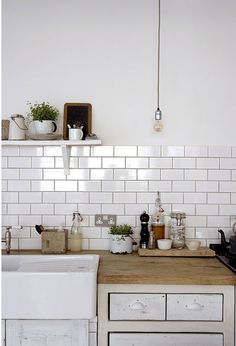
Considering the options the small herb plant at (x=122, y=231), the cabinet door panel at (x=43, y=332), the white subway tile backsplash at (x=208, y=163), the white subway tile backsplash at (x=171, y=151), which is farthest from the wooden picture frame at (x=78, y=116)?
the cabinet door panel at (x=43, y=332)

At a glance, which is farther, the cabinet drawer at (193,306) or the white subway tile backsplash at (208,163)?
the white subway tile backsplash at (208,163)

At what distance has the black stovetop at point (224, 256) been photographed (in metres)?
2.19

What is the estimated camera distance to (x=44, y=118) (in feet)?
8.39

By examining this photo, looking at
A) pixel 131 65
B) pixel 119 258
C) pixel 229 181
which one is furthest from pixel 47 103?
pixel 229 181

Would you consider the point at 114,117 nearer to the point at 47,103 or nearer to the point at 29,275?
the point at 47,103

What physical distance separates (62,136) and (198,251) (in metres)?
1.16

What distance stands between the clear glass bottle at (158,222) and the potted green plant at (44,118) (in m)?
0.85

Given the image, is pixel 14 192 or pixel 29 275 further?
pixel 14 192

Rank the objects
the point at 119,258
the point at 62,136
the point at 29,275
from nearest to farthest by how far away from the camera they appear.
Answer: the point at 29,275, the point at 119,258, the point at 62,136

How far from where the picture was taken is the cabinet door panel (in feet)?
6.48

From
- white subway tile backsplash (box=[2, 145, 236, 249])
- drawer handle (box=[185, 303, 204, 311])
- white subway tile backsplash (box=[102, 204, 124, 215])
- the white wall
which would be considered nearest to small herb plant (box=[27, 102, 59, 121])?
the white wall

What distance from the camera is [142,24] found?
8.94ft

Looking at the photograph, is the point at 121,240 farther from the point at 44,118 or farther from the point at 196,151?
the point at 44,118

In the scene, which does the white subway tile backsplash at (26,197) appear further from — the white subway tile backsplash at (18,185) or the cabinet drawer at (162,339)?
the cabinet drawer at (162,339)
